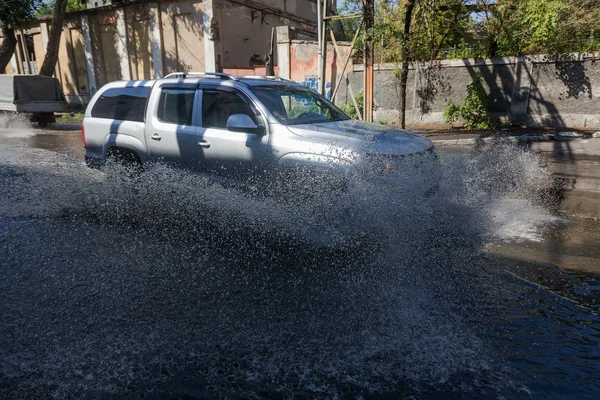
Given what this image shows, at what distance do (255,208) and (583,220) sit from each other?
14.3ft

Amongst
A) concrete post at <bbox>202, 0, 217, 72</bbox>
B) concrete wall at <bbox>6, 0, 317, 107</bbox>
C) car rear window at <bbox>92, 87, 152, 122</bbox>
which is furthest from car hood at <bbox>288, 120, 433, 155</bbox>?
concrete post at <bbox>202, 0, 217, 72</bbox>

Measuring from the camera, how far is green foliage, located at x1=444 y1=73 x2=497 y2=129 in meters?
12.7

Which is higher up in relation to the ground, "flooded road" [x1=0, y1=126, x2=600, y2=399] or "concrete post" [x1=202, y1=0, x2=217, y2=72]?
"concrete post" [x1=202, y1=0, x2=217, y2=72]

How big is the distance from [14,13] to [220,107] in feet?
63.1

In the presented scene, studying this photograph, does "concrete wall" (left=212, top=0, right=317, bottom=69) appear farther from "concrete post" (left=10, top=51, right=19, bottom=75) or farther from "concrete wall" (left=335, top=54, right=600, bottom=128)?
"concrete post" (left=10, top=51, right=19, bottom=75)

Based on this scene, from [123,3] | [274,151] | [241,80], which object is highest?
[123,3]

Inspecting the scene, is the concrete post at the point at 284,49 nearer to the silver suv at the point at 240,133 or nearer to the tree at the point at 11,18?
the silver suv at the point at 240,133

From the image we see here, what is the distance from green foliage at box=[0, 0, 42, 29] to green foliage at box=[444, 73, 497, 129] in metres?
19.4

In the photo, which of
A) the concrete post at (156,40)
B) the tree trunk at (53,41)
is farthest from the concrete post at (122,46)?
the tree trunk at (53,41)

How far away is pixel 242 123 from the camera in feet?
15.3

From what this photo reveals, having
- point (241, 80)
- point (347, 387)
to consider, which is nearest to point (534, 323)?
point (347, 387)

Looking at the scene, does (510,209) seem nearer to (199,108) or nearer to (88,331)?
(199,108)

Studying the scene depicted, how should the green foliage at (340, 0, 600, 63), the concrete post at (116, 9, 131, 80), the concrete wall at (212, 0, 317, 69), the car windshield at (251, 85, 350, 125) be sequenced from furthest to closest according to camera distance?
the concrete post at (116, 9, 131, 80), the concrete wall at (212, 0, 317, 69), the green foliage at (340, 0, 600, 63), the car windshield at (251, 85, 350, 125)

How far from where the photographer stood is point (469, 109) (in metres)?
12.9
